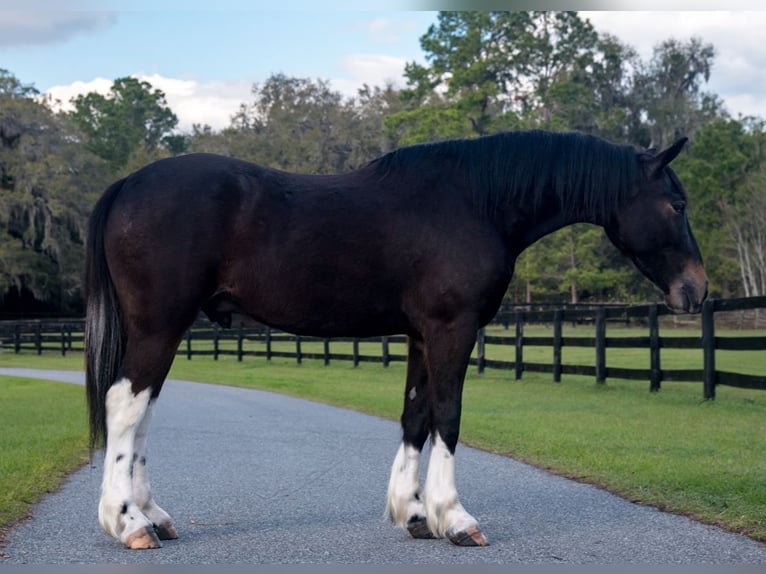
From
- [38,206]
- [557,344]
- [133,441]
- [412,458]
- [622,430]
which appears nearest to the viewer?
[133,441]

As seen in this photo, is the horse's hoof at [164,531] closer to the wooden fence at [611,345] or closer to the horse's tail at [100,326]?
the horse's tail at [100,326]

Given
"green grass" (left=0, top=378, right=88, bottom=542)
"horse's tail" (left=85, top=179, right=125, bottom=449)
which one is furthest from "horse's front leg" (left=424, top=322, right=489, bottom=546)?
"green grass" (left=0, top=378, right=88, bottom=542)

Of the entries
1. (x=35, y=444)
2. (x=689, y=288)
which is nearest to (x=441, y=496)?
(x=689, y=288)

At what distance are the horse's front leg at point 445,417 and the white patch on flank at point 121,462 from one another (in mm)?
1380

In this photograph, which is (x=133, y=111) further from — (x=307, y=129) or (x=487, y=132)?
(x=487, y=132)

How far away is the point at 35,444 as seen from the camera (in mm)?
8422

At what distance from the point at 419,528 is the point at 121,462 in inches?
59.3

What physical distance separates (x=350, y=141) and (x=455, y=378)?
4954cm

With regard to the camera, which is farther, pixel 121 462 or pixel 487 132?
pixel 487 132

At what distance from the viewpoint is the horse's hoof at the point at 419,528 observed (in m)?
4.60

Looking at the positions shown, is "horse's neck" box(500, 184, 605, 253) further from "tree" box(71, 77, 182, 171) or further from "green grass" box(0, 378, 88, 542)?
"tree" box(71, 77, 182, 171)

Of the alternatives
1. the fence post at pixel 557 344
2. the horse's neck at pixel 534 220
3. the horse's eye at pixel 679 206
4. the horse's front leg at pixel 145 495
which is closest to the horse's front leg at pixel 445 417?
the horse's neck at pixel 534 220

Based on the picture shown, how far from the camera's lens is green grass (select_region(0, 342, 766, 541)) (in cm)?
562

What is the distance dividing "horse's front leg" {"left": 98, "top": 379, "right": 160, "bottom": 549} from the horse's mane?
1.79 metres
